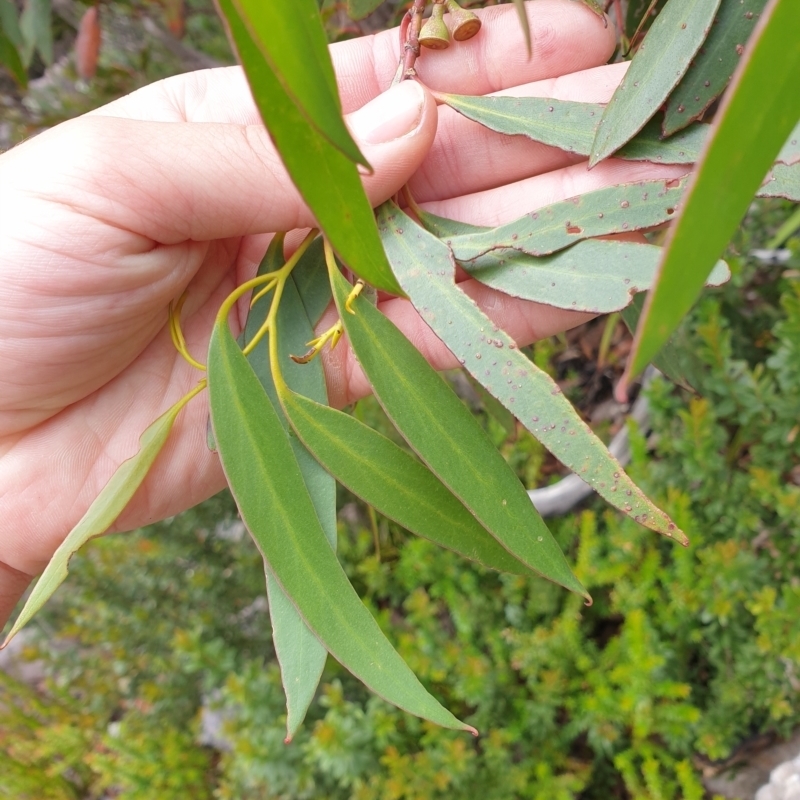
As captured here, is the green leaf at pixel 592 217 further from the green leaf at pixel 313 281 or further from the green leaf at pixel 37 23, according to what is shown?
the green leaf at pixel 37 23

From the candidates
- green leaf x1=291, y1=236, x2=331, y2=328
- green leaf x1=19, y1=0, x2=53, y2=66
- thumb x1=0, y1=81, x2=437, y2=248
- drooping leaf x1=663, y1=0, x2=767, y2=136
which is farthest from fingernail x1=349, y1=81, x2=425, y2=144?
green leaf x1=19, y1=0, x2=53, y2=66

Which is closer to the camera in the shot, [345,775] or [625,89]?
[625,89]

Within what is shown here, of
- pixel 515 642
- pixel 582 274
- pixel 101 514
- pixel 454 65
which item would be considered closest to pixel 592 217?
pixel 582 274

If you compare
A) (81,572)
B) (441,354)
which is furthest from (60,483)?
(441,354)

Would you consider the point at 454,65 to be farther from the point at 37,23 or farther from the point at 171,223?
the point at 37,23

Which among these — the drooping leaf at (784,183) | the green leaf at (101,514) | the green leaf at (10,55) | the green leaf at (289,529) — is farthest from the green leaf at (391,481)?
the green leaf at (10,55)

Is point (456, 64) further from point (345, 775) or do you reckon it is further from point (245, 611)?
point (245, 611)
